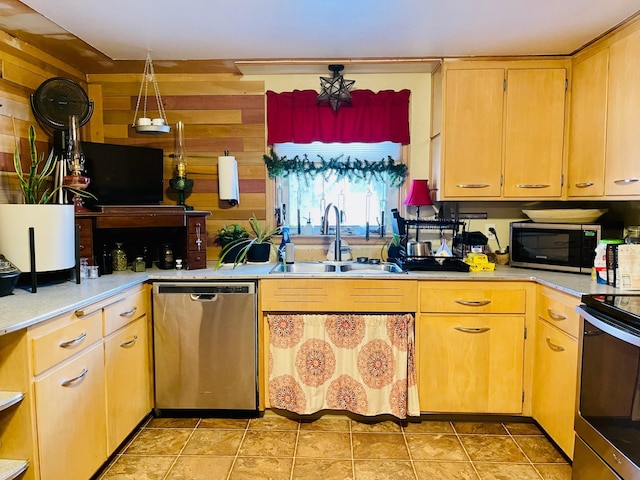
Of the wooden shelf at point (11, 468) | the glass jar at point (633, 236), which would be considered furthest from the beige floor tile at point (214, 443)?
the glass jar at point (633, 236)

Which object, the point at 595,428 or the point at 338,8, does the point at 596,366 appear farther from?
the point at 338,8

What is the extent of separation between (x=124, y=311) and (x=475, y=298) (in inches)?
75.9

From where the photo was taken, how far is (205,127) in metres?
3.18

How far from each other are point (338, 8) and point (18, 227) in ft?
5.93

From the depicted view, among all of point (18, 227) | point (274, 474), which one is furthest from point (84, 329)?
point (274, 474)

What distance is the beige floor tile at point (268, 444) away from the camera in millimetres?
2301

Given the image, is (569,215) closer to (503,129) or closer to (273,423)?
(503,129)

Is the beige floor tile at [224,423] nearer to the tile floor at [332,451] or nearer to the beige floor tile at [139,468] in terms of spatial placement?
the tile floor at [332,451]

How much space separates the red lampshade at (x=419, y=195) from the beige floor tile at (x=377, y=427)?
1426mm

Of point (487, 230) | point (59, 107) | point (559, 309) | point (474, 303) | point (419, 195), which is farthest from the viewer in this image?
point (487, 230)

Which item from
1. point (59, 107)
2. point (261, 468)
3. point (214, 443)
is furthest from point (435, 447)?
point (59, 107)

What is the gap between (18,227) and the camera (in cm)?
194

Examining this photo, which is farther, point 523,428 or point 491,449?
point 523,428

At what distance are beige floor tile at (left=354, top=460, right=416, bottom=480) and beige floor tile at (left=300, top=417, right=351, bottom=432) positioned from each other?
334 millimetres
